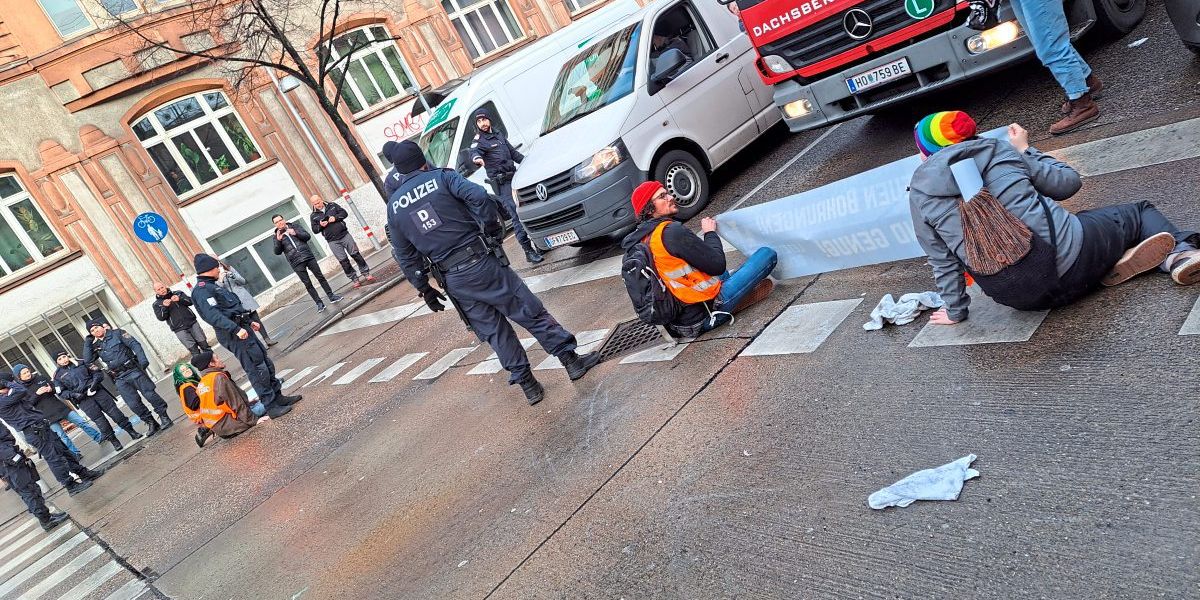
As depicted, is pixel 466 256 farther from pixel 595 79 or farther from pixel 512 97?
pixel 512 97

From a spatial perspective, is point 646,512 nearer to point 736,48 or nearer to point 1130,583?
point 1130,583

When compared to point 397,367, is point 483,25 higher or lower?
higher

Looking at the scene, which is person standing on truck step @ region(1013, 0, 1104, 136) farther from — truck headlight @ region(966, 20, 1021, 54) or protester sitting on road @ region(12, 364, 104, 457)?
protester sitting on road @ region(12, 364, 104, 457)

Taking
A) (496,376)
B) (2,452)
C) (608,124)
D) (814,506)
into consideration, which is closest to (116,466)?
(2,452)

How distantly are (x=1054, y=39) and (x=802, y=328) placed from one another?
111 inches

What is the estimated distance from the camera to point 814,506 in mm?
3646

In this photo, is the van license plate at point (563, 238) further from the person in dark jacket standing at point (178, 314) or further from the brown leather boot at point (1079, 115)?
the person in dark jacket standing at point (178, 314)

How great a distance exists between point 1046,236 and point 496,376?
4.92m

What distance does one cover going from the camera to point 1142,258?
3.97m

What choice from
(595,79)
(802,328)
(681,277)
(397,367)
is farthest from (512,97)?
(802,328)

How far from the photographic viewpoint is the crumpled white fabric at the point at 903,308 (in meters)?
4.79

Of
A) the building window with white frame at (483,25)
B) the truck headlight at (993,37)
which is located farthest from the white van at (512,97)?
the building window with white frame at (483,25)

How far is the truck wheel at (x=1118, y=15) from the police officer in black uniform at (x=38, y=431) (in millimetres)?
12644

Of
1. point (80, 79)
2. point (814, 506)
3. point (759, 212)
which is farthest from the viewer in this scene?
point (80, 79)
